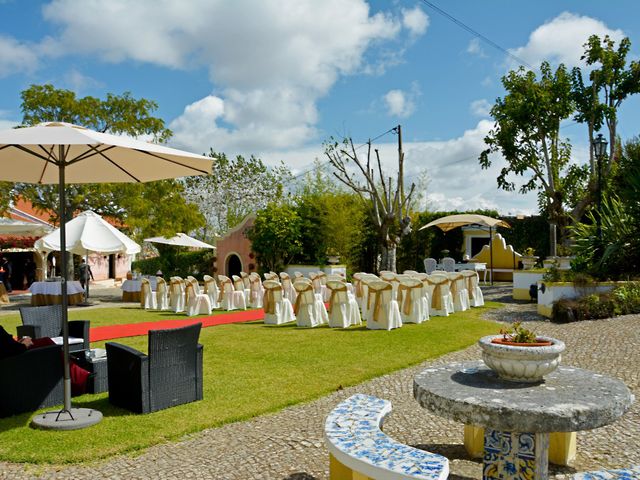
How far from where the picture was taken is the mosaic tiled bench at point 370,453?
9.61 ft

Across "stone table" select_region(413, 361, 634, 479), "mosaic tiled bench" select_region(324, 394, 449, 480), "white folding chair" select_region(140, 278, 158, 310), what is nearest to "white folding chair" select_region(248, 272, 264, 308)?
"white folding chair" select_region(140, 278, 158, 310)

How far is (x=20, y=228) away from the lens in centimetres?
1858

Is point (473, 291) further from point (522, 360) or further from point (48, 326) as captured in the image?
point (522, 360)

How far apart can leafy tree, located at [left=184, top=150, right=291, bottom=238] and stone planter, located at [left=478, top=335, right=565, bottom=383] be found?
37.6m

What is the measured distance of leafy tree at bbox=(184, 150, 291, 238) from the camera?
4084 cm

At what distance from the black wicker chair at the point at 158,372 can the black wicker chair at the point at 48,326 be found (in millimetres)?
1412

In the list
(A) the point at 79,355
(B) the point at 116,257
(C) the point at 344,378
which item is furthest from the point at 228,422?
(B) the point at 116,257

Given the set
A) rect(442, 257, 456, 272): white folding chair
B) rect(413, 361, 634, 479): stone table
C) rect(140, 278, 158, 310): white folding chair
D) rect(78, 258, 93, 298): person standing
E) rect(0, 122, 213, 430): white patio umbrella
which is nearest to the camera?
rect(413, 361, 634, 479): stone table

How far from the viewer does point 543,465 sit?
3.30 m

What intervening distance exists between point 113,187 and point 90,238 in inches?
164

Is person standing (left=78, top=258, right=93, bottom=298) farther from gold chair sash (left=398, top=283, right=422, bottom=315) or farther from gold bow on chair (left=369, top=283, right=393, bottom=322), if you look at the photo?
gold chair sash (left=398, top=283, right=422, bottom=315)

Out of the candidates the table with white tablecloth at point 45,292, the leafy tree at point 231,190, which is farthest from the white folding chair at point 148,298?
the leafy tree at point 231,190

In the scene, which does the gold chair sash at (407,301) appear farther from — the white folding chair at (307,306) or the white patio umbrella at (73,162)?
the white patio umbrella at (73,162)

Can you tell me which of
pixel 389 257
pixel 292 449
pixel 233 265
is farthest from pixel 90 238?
pixel 292 449
